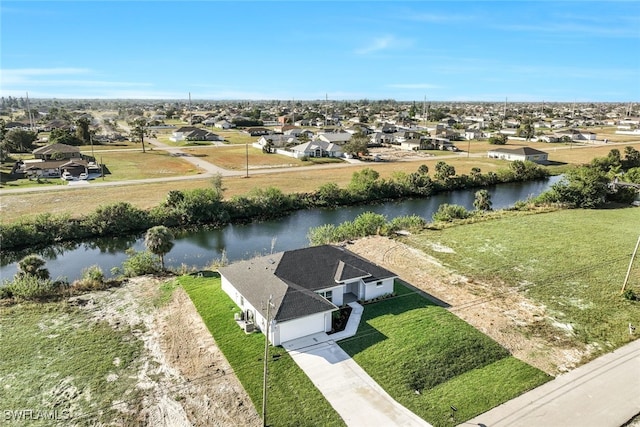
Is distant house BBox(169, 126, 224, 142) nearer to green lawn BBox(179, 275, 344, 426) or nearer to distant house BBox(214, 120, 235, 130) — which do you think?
distant house BBox(214, 120, 235, 130)

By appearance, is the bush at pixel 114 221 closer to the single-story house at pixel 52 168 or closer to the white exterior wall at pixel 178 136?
the single-story house at pixel 52 168

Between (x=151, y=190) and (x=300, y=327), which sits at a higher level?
(x=151, y=190)

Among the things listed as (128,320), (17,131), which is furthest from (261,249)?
(17,131)

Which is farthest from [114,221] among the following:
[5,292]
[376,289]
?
[376,289]

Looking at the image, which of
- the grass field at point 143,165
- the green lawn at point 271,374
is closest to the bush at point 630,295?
the green lawn at point 271,374

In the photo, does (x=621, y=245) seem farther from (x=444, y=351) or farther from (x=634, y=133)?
(x=634, y=133)

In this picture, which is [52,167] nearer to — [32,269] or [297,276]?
[32,269]
